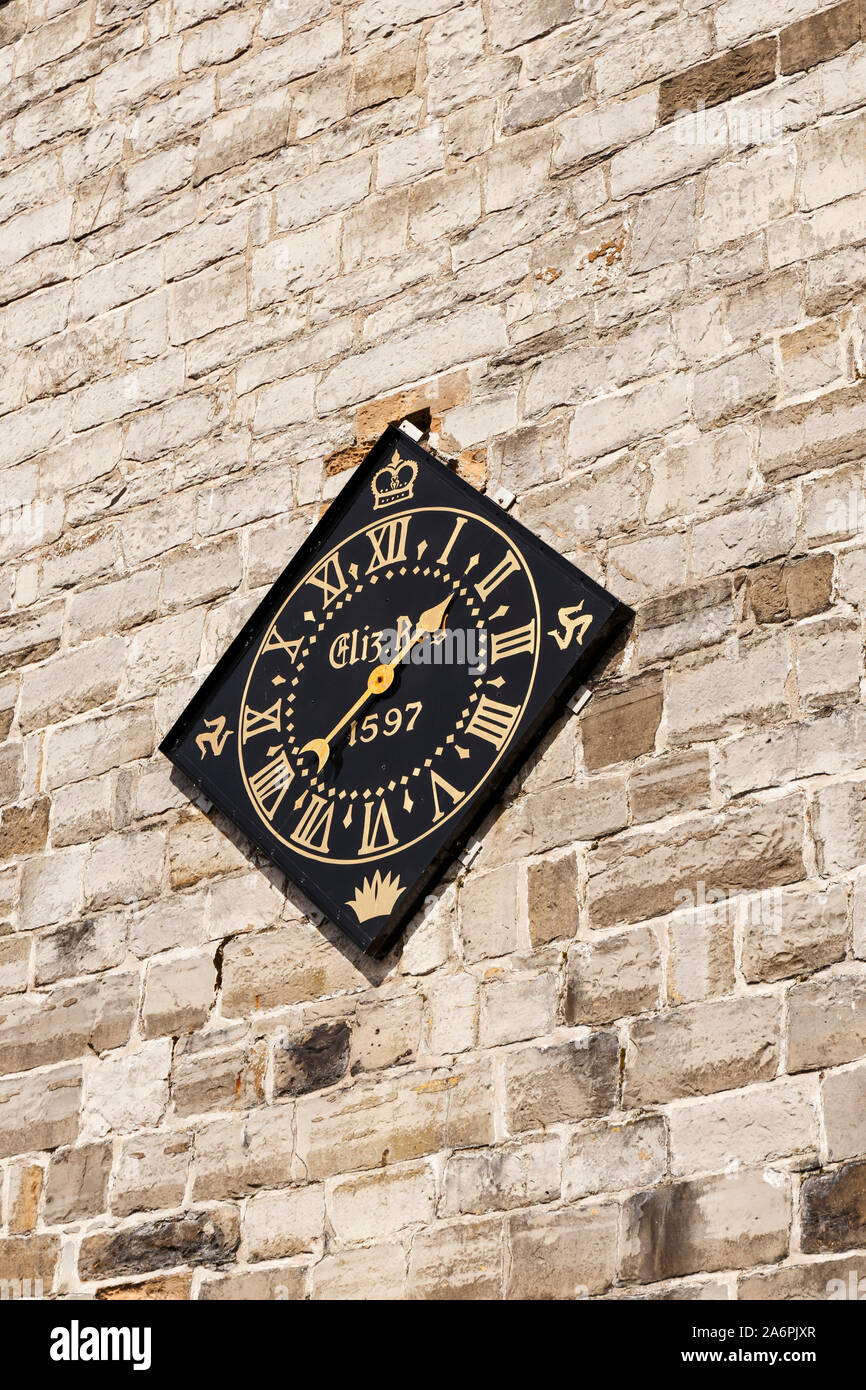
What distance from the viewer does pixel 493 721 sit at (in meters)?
4.96

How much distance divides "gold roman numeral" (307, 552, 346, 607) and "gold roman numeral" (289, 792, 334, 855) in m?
0.53

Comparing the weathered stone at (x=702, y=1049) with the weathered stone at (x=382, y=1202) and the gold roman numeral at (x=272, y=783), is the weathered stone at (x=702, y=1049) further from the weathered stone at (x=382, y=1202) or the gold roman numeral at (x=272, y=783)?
the gold roman numeral at (x=272, y=783)

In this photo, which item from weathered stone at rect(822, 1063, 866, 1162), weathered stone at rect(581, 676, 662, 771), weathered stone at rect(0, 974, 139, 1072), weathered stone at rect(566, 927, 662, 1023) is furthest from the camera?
weathered stone at rect(0, 974, 139, 1072)

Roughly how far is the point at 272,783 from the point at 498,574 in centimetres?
75

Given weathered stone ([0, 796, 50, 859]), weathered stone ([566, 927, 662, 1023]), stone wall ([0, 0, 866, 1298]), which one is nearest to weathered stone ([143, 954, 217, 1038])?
stone wall ([0, 0, 866, 1298])

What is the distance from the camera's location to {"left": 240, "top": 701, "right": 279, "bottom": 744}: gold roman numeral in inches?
211

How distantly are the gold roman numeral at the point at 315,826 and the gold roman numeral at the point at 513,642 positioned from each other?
539 mm

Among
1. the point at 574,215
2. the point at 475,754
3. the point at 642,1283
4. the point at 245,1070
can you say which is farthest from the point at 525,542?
the point at 642,1283

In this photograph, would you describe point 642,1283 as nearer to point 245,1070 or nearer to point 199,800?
point 245,1070

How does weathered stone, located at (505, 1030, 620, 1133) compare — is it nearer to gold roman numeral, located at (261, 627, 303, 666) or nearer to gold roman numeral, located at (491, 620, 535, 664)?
gold roman numeral, located at (491, 620, 535, 664)

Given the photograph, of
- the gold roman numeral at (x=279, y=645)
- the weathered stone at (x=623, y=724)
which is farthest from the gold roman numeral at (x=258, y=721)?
the weathered stone at (x=623, y=724)

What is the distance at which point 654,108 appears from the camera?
5434 mm

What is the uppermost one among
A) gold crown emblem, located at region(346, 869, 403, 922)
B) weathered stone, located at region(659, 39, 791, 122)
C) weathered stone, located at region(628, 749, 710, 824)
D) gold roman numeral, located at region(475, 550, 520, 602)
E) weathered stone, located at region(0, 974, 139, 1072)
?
weathered stone, located at region(659, 39, 791, 122)

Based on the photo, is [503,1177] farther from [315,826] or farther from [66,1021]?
[66,1021]
